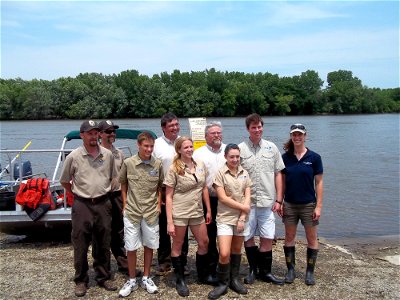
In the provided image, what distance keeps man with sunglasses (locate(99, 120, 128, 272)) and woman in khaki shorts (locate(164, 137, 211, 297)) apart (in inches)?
29.3

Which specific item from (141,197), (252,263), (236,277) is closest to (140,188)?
(141,197)

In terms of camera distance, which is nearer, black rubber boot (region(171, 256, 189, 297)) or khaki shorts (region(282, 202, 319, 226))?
black rubber boot (region(171, 256, 189, 297))

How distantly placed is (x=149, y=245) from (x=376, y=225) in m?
8.18

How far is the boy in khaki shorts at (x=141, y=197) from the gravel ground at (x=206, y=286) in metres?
0.58

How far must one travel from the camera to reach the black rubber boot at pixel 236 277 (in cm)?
508

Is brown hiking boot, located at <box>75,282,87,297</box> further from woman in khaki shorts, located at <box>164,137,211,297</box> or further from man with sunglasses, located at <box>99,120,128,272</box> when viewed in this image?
woman in khaki shorts, located at <box>164,137,211,297</box>

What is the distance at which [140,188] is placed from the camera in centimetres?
492

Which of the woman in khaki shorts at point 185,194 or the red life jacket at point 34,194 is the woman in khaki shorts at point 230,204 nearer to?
the woman in khaki shorts at point 185,194

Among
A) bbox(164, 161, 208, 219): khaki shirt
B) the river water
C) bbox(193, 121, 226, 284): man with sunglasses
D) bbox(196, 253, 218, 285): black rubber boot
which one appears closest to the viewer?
bbox(164, 161, 208, 219): khaki shirt

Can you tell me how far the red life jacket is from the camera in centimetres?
703

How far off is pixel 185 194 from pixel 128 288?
1.24 metres

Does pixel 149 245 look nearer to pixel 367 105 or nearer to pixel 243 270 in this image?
pixel 243 270

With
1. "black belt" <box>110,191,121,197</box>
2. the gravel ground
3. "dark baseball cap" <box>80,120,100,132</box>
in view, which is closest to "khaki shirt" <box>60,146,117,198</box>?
"dark baseball cap" <box>80,120,100,132</box>

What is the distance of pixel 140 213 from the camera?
4914 millimetres
